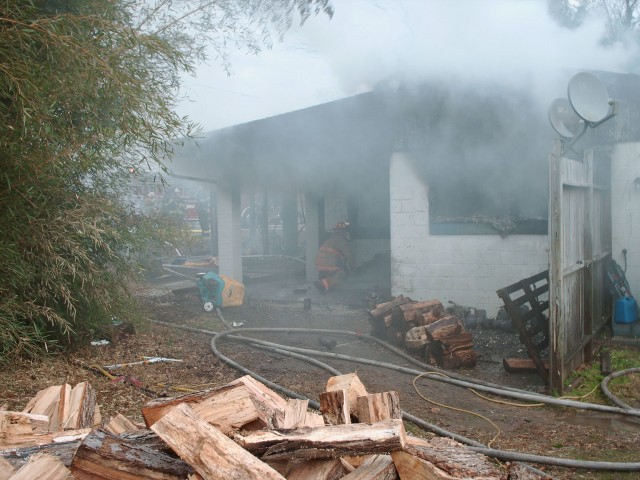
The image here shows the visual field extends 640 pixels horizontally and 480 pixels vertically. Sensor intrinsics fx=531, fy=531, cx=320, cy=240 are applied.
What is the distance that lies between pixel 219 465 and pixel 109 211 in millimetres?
4055

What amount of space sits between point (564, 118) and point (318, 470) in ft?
18.5

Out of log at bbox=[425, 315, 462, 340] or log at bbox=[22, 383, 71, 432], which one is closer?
log at bbox=[22, 383, 71, 432]

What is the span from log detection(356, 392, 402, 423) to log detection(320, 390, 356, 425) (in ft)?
0.35

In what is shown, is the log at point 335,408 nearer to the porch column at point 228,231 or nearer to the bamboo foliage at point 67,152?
the bamboo foliage at point 67,152

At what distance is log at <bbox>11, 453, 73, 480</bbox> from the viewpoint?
2.18 m

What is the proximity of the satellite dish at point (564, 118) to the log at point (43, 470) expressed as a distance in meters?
5.92

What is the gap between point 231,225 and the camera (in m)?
12.2

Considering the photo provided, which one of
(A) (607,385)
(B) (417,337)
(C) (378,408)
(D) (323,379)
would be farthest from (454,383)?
(C) (378,408)

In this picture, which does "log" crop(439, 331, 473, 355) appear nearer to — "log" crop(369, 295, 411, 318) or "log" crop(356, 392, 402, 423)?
"log" crop(369, 295, 411, 318)

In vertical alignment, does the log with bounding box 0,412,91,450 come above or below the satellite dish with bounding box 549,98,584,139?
below

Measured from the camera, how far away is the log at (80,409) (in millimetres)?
3289

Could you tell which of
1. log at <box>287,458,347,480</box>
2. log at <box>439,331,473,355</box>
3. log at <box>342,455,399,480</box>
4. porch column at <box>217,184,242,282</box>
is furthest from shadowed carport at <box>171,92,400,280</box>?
log at <box>287,458,347,480</box>

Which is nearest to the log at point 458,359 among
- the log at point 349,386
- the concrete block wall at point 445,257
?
the concrete block wall at point 445,257

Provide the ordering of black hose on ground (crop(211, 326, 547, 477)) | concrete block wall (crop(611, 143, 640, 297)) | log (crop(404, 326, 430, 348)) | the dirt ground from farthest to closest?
1. concrete block wall (crop(611, 143, 640, 297))
2. log (crop(404, 326, 430, 348))
3. the dirt ground
4. black hose on ground (crop(211, 326, 547, 477))
